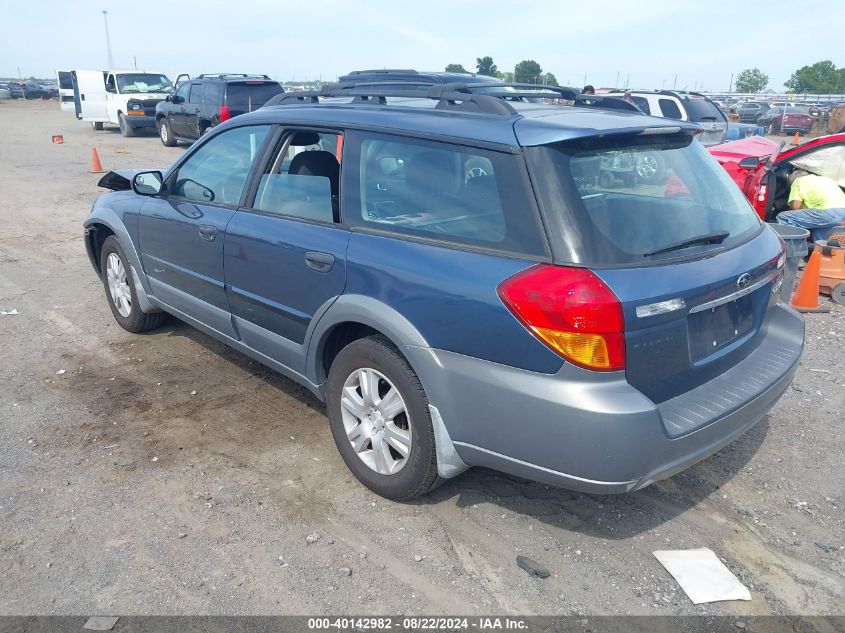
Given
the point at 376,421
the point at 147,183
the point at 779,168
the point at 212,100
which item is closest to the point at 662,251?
the point at 376,421

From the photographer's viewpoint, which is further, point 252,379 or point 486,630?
point 252,379

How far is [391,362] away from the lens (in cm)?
304

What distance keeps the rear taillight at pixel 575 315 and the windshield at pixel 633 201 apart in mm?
102

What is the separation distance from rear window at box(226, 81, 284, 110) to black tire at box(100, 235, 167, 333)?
38.9 ft

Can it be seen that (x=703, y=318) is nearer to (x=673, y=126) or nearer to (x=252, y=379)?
(x=673, y=126)

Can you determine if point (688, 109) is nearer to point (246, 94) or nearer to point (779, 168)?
point (779, 168)

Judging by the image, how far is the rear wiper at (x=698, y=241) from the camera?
9.03 feet

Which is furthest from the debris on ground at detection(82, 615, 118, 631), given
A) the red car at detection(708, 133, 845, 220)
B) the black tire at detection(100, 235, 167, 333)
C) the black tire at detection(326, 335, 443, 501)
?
the red car at detection(708, 133, 845, 220)

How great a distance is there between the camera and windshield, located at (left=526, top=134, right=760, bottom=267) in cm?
262

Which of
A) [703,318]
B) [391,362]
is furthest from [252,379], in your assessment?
[703,318]

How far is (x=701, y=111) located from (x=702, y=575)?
11.6 m

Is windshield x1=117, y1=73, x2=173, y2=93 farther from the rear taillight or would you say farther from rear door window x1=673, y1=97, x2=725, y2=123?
the rear taillight

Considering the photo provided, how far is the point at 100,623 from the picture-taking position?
2566mm

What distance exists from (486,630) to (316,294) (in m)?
1.70
